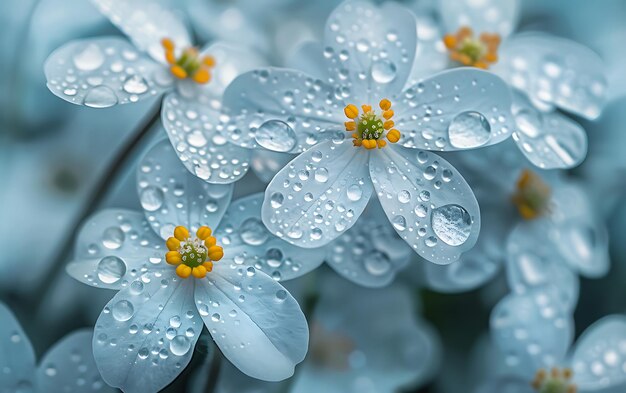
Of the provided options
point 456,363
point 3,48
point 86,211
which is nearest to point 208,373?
point 86,211

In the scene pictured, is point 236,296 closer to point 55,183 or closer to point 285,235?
point 285,235

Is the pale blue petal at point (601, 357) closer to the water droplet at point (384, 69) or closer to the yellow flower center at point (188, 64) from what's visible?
the water droplet at point (384, 69)

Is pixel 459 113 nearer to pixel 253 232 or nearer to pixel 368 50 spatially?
pixel 368 50

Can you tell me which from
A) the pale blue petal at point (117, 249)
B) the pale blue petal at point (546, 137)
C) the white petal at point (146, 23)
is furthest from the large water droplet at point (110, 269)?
the pale blue petal at point (546, 137)

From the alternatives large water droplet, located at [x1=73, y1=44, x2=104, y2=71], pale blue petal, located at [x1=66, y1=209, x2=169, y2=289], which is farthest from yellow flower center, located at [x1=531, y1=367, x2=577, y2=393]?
large water droplet, located at [x1=73, y1=44, x2=104, y2=71]

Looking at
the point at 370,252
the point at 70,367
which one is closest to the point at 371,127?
the point at 370,252

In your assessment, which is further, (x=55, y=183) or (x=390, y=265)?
(x=55, y=183)

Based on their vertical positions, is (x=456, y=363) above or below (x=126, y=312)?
below
